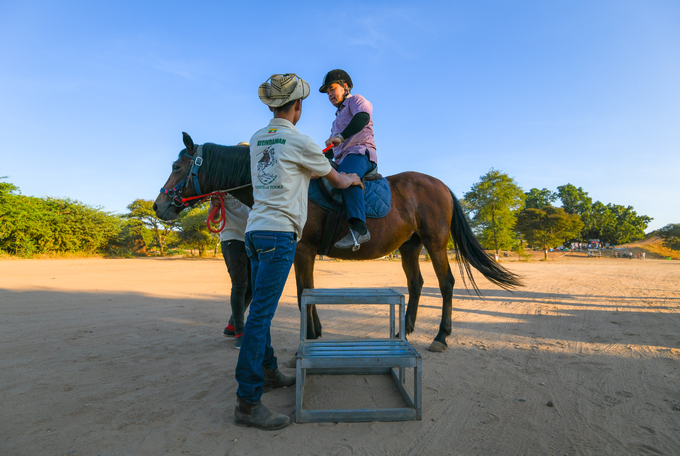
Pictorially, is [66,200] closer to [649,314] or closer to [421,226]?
[421,226]

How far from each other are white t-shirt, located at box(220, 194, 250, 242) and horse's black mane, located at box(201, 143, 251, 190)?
27.1 inches

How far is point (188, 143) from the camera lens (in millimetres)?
3521

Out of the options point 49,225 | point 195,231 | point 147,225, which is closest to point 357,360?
point 195,231

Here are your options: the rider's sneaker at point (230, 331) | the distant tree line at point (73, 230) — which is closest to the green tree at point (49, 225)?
the distant tree line at point (73, 230)

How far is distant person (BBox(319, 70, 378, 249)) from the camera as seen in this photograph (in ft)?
11.4

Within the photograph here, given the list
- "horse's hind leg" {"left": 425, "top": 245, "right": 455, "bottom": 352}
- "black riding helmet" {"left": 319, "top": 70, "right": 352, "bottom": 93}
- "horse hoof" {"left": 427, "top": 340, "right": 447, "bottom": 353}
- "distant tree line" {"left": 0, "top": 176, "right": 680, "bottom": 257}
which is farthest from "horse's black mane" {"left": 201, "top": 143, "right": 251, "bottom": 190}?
"distant tree line" {"left": 0, "top": 176, "right": 680, "bottom": 257}

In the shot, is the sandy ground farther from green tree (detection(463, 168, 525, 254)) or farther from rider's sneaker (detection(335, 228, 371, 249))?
green tree (detection(463, 168, 525, 254))

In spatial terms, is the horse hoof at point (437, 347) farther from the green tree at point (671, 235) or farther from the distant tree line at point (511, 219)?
the green tree at point (671, 235)

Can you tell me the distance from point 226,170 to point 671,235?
60.5 meters

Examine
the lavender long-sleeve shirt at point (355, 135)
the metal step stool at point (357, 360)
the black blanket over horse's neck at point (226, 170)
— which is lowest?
the metal step stool at point (357, 360)

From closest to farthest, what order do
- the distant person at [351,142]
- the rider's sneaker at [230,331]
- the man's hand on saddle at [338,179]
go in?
the man's hand on saddle at [338,179] < the distant person at [351,142] < the rider's sneaker at [230,331]

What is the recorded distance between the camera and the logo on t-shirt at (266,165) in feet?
7.47

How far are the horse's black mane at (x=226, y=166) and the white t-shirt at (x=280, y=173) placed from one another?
1.05 metres

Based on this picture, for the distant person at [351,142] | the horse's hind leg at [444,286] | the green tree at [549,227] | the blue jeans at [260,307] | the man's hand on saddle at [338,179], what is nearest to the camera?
the blue jeans at [260,307]
